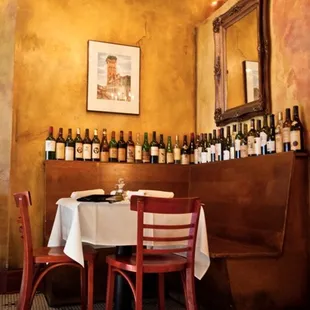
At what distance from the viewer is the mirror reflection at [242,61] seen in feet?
11.9

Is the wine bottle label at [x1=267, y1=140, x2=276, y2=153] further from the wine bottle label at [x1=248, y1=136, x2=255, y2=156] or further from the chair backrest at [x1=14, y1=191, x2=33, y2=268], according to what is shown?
the chair backrest at [x1=14, y1=191, x2=33, y2=268]

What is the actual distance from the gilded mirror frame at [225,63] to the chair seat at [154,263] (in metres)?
1.66

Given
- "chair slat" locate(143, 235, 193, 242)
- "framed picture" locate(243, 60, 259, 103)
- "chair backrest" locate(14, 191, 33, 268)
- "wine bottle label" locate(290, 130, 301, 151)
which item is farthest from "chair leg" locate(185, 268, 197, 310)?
"framed picture" locate(243, 60, 259, 103)

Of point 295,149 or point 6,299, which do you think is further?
point 6,299

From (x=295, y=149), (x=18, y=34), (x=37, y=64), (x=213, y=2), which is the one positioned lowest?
(x=295, y=149)

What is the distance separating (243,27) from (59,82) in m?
1.90

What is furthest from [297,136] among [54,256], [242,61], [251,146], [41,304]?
[41,304]

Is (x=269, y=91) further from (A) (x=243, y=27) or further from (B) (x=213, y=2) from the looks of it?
(B) (x=213, y=2)

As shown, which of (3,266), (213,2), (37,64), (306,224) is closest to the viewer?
(306,224)

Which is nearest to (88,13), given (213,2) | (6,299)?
(213,2)

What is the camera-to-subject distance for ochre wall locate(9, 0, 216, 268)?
3.94 meters

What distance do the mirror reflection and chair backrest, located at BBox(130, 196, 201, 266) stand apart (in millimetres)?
1622

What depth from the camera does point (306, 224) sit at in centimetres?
289

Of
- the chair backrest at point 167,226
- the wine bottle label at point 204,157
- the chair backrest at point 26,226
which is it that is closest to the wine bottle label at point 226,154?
the wine bottle label at point 204,157
